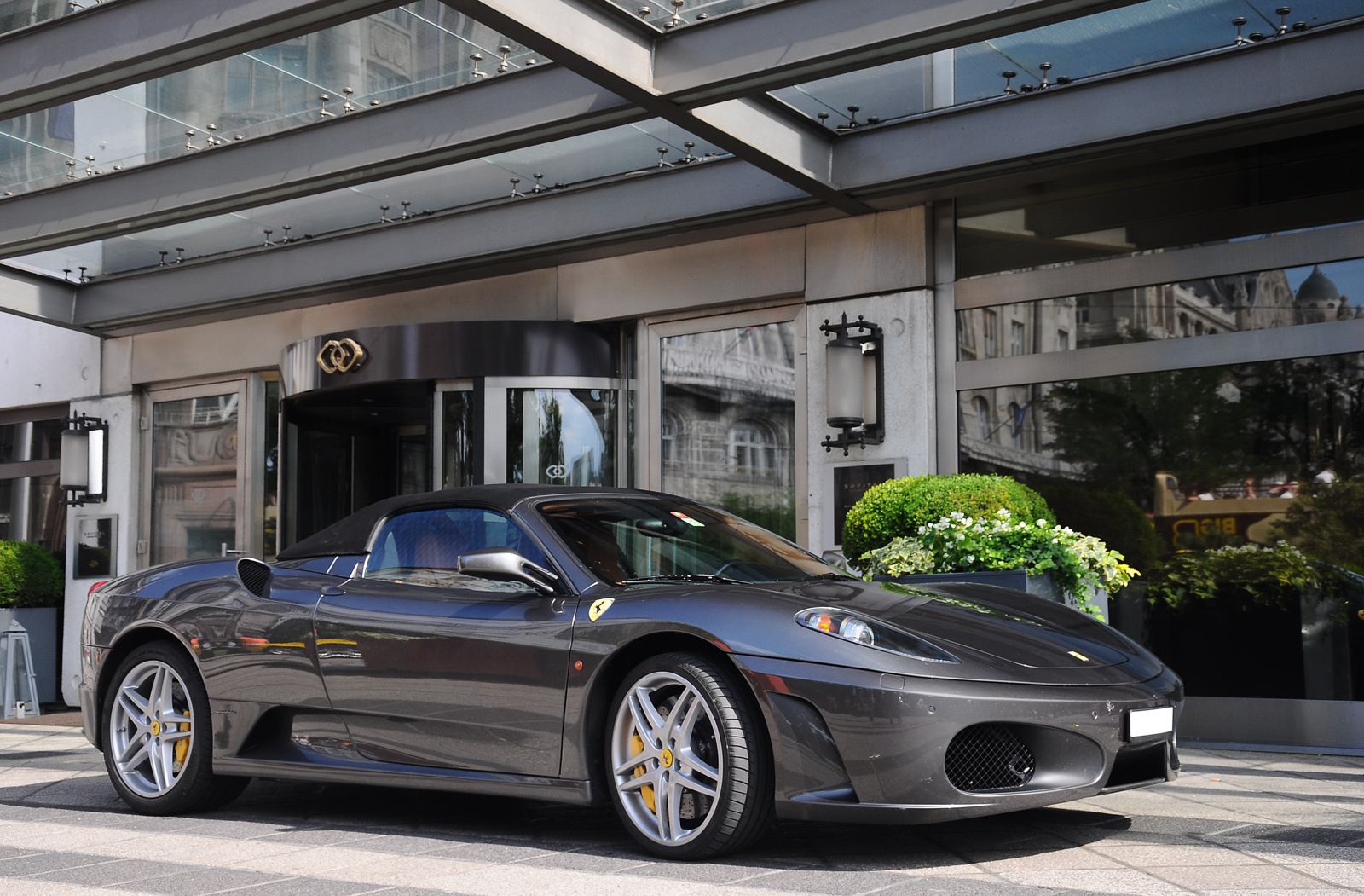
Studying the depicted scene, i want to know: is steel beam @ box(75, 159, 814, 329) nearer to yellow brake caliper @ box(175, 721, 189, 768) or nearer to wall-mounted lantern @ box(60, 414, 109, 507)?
wall-mounted lantern @ box(60, 414, 109, 507)

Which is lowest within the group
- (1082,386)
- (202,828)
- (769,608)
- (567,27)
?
(202,828)

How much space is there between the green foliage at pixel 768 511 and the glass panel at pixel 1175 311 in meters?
1.73

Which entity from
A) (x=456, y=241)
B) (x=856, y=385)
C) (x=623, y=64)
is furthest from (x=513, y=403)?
(x=623, y=64)

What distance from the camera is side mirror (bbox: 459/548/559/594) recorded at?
4262 millimetres

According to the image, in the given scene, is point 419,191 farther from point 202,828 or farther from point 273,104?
point 202,828

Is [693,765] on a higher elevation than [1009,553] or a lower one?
lower

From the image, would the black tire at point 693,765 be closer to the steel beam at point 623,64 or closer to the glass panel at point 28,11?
the steel beam at point 623,64

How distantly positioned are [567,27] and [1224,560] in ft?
16.2

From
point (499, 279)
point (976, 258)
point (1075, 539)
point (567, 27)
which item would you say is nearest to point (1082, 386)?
point (976, 258)

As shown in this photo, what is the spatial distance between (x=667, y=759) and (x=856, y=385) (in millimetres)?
5720

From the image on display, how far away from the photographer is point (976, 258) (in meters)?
9.36

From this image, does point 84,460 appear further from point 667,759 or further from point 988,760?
point 988,760

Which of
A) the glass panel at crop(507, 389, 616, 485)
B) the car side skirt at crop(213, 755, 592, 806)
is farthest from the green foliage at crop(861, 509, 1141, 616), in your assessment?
the glass panel at crop(507, 389, 616, 485)

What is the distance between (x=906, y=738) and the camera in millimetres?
3613
